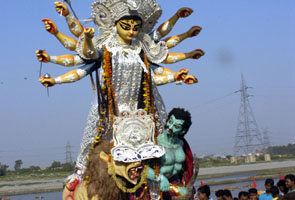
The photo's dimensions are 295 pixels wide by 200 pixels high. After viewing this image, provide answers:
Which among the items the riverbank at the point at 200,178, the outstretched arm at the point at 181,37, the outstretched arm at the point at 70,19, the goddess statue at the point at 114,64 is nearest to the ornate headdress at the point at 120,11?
the goddess statue at the point at 114,64

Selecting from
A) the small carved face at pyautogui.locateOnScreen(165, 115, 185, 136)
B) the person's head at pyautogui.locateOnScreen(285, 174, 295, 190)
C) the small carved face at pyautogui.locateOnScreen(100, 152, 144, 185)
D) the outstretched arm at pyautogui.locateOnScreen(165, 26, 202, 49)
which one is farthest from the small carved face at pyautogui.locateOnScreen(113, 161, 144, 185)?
the person's head at pyautogui.locateOnScreen(285, 174, 295, 190)

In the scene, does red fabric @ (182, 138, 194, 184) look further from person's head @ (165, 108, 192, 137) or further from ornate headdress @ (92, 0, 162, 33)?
ornate headdress @ (92, 0, 162, 33)

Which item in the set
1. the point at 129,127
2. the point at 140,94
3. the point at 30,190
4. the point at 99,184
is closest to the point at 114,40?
the point at 140,94

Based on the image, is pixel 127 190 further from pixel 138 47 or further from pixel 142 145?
pixel 138 47

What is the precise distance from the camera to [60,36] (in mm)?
5469

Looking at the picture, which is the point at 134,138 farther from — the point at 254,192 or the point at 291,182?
the point at 254,192

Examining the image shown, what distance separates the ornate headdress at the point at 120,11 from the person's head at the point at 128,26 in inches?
2.1

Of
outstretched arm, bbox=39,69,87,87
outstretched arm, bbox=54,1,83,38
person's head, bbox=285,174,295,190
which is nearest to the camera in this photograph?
outstretched arm, bbox=39,69,87,87

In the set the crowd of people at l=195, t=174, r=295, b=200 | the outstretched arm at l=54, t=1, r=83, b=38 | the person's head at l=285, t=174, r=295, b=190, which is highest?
the outstretched arm at l=54, t=1, r=83, b=38

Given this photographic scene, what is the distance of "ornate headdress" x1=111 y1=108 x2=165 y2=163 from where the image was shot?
14.5 ft

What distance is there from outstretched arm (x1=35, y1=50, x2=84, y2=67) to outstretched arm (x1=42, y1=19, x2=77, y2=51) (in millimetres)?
143

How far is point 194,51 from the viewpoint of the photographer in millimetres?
5930

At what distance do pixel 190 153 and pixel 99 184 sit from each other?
1.23 meters

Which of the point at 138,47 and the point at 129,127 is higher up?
the point at 138,47
